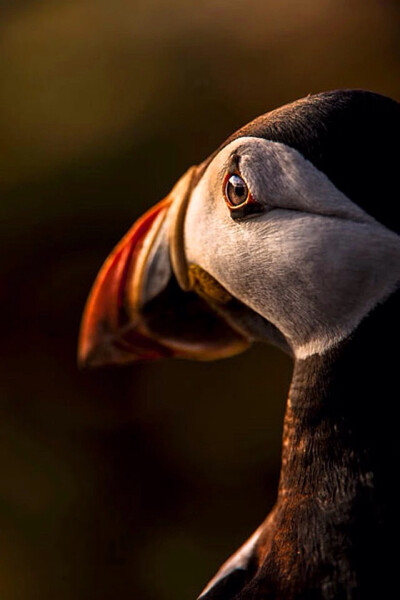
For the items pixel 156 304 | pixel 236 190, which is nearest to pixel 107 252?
pixel 156 304

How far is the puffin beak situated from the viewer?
1.10 m

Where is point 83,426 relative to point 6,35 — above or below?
below

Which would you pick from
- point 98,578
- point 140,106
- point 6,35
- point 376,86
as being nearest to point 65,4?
point 6,35

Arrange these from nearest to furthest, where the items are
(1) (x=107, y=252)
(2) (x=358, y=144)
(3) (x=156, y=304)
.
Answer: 1. (2) (x=358, y=144)
2. (3) (x=156, y=304)
3. (1) (x=107, y=252)

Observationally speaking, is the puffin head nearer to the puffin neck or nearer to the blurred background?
the puffin neck

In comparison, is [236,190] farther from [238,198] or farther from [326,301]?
[326,301]

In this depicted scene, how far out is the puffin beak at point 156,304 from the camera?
1.10m

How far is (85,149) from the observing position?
3354 mm

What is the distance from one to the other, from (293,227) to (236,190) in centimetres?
10

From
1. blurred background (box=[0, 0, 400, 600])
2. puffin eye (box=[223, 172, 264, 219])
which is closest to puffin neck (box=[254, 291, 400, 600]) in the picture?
puffin eye (box=[223, 172, 264, 219])

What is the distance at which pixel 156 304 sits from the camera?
1.15m

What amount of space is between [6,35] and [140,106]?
664 mm

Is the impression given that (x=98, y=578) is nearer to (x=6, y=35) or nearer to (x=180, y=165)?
(x=180, y=165)

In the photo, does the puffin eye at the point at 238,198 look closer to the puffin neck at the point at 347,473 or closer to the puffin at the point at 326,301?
the puffin at the point at 326,301
